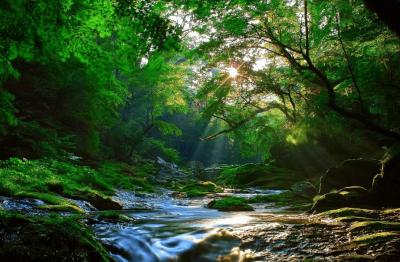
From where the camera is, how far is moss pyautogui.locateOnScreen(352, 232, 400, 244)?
109 inches

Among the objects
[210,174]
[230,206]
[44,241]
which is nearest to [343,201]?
[230,206]

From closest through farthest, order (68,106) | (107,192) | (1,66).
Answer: (1,66)
(107,192)
(68,106)

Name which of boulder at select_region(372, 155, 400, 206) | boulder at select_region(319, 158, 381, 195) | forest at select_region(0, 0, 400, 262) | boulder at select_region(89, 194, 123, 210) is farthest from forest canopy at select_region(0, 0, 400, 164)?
boulder at select_region(89, 194, 123, 210)

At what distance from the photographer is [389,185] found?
5.47m

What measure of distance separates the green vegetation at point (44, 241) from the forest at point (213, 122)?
13 millimetres

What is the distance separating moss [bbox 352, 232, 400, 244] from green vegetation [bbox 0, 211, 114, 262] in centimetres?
306

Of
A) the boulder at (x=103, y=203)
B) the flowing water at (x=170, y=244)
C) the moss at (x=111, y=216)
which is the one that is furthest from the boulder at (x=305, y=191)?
the moss at (x=111, y=216)

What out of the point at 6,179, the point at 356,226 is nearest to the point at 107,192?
the point at 6,179

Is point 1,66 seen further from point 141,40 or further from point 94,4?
point 141,40

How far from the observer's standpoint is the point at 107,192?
9133 millimetres

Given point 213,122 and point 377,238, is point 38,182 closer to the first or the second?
point 377,238

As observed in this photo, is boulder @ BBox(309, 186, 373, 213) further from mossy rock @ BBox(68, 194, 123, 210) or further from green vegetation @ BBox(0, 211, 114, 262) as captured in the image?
mossy rock @ BBox(68, 194, 123, 210)

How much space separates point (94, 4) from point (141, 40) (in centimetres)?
69

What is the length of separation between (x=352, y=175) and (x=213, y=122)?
8853 millimetres
